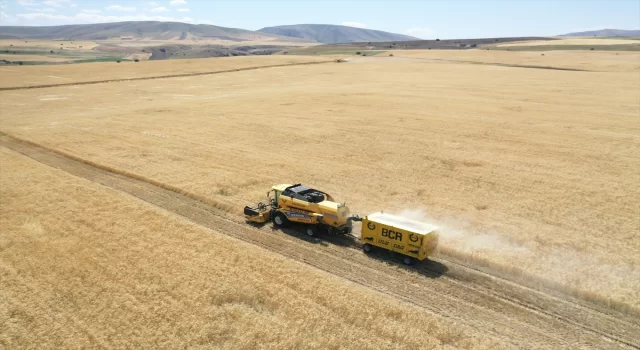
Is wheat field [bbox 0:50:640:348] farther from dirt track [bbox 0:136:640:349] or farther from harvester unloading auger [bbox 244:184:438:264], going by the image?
harvester unloading auger [bbox 244:184:438:264]

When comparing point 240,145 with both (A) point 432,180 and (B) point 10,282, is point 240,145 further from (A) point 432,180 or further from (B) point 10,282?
(B) point 10,282

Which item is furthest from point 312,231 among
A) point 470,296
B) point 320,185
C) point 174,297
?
point 470,296

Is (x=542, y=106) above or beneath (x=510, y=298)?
above

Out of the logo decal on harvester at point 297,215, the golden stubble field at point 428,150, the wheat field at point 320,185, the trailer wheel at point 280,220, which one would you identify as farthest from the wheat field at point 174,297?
the golden stubble field at point 428,150

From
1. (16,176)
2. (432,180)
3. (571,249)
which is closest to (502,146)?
(432,180)

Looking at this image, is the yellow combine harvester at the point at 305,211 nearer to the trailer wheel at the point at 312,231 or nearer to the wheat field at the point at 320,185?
the trailer wheel at the point at 312,231

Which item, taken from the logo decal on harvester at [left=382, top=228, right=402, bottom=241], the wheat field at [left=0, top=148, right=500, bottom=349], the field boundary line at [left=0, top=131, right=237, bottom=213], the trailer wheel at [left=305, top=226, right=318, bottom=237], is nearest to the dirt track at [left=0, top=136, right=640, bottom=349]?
the trailer wheel at [left=305, top=226, right=318, bottom=237]
